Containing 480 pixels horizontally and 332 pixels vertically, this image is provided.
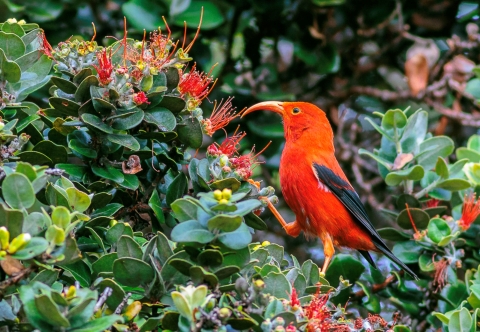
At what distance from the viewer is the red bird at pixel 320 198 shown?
4.69m

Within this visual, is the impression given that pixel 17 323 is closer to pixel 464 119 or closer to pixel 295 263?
pixel 295 263

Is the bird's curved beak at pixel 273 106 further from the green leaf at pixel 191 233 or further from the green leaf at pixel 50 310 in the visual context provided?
the green leaf at pixel 50 310

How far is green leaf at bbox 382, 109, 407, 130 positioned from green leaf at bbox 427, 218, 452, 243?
700 mm

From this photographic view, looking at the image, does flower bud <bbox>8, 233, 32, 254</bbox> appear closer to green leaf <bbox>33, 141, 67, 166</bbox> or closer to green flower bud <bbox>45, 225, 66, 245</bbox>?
green flower bud <bbox>45, 225, 66, 245</bbox>

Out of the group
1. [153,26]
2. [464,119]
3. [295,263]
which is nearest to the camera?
[295,263]

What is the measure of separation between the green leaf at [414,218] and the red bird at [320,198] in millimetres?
514

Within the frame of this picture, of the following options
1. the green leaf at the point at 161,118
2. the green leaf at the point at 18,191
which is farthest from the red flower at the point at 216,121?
the green leaf at the point at 18,191

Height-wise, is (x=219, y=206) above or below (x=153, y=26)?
above

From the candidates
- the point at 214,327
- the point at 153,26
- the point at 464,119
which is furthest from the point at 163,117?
the point at 464,119

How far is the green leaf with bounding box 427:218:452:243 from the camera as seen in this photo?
380 centimetres

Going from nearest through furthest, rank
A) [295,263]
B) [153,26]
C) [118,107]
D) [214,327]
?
[214,327], [118,107], [295,263], [153,26]

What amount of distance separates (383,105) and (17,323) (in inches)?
182

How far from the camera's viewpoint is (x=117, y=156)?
2.71m

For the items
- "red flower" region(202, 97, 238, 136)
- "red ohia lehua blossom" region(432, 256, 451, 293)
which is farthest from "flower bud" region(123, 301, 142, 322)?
"red ohia lehua blossom" region(432, 256, 451, 293)
